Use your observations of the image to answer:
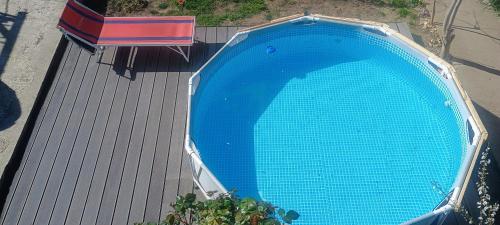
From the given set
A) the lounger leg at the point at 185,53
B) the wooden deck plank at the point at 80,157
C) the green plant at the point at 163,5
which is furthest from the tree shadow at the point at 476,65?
the wooden deck plank at the point at 80,157

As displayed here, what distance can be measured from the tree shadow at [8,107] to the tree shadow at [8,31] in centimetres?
54

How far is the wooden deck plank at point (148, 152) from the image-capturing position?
5738mm

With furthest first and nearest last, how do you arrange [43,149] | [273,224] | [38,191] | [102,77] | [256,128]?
[102,77] → [256,128] → [43,149] → [38,191] → [273,224]

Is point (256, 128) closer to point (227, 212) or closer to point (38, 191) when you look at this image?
point (38, 191)

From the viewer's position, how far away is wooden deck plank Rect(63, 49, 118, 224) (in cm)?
573

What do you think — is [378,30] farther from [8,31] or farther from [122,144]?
[8,31]

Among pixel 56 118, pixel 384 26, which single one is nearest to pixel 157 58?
pixel 56 118

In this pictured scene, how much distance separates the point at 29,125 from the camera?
669 centimetres

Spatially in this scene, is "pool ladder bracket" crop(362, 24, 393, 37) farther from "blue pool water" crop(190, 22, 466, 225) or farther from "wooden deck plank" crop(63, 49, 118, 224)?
"wooden deck plank" crop(63, 49, 118, 224)

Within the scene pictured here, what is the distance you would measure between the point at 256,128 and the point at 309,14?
89.1 inches

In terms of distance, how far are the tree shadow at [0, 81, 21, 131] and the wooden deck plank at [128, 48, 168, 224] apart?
2.05 m

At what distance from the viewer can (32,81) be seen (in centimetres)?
722

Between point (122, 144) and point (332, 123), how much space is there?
10.5 ft

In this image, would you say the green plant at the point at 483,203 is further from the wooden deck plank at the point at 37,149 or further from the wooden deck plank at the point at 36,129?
the wooden deck plank at the point at 36,129
